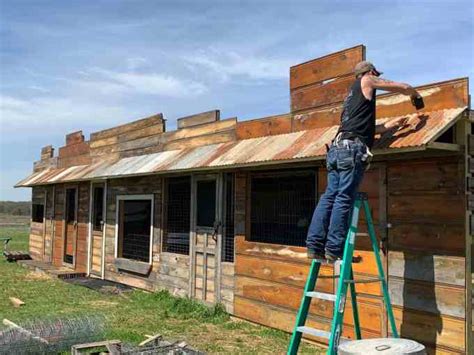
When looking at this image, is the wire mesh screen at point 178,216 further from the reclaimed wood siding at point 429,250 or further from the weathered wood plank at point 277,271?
the reclaimed wood siding at point 429,250

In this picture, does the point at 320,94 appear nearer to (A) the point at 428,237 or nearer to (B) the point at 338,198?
(A) the point at 428,237

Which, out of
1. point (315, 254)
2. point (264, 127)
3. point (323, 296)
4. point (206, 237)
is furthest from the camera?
point (206, 237)

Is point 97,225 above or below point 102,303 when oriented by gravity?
above

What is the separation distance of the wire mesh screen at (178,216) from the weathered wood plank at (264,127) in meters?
1.64

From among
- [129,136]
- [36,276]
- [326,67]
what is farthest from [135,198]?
[326,67]

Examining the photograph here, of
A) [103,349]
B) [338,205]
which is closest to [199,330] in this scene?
[103,349]

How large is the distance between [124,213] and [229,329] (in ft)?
16.4

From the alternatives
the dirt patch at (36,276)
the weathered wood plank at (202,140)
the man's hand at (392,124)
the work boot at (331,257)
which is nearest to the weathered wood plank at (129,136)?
the weathered wood plank at (202,140)

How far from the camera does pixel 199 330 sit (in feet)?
23.9

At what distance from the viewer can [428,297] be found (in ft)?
17.5

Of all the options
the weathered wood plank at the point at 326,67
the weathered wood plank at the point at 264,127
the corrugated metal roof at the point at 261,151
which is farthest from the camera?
the weathered wood plank at the point at 264,127

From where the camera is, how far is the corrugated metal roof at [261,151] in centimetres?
489

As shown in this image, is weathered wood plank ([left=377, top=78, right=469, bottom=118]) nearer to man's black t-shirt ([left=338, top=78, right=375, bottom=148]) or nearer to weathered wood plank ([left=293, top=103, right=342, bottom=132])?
weathered wood plank ([left=293, top=103, right=342, bottom=132])

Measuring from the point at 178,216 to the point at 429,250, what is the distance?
520 cm
